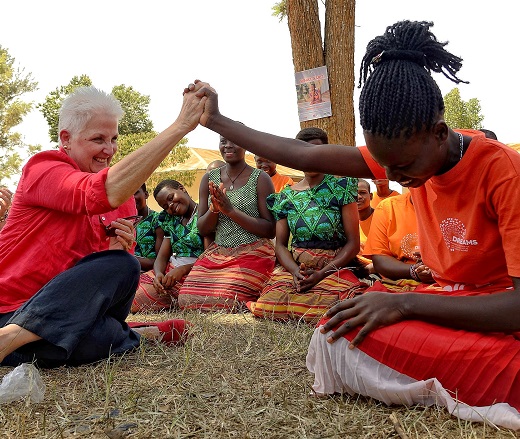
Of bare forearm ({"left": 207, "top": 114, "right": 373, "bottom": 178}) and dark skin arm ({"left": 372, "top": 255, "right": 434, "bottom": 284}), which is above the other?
bare forearm ({"left": 207, "top": 114, "right": 373, "bottom": 178})

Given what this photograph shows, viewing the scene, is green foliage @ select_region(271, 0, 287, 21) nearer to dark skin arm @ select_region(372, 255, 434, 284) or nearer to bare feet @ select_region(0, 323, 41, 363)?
dark skin arm @ select_region(372, 255, 434, 284)

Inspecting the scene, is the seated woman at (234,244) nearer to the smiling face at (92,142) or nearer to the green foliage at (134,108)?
the smiling face at (92,142)

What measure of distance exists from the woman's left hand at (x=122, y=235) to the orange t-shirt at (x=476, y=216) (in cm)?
166

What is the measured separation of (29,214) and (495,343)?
96.1 inches

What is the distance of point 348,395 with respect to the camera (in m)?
2.51

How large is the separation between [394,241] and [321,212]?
2.14 ft

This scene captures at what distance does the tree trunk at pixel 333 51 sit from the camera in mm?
7156

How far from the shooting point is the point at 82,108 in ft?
11.1

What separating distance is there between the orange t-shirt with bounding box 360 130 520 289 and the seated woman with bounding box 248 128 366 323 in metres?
2.20

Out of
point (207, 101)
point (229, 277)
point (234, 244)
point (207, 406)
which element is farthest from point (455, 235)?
point (234, 244)

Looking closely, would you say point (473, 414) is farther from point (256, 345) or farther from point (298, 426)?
point (256, 345)

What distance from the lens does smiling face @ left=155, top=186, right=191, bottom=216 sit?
6.26m

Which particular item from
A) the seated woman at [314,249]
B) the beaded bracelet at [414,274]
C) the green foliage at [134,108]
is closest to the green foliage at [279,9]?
the seated woman at [314,249]

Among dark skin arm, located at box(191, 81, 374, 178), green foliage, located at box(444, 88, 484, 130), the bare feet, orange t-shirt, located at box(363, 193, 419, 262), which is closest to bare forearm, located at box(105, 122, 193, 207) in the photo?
dark skin arm, located at box(191, 81, 374, 178)
